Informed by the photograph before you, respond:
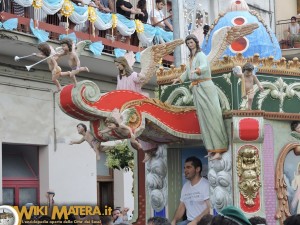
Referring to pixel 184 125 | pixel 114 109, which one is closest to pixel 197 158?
pixel 184 125

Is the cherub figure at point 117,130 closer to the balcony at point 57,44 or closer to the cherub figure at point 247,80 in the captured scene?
the cherub figure at point 247,80

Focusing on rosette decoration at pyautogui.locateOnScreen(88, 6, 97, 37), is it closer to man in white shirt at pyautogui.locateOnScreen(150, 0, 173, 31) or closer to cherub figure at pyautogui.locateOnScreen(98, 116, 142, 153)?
man in white shirt at pyautogui.locateOnScreen(150, 0, 173, 31)

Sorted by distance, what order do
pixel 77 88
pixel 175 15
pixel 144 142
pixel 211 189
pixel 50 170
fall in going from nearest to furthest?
1. pixel 77 88
2. pixel 211 189
3. pixel 144 142
4. pixel 175 15
5. pixel 50 170

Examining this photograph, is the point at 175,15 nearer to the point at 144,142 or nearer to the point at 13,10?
the point at 144,142

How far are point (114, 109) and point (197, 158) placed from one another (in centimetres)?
198

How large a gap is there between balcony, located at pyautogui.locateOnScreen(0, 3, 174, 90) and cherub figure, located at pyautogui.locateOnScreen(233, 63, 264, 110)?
6.93 m

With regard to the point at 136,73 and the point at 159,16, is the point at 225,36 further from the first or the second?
the point at 159,16

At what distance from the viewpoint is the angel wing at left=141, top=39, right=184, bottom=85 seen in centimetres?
1375

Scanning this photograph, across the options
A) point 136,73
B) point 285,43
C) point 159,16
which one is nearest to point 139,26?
point 159,16

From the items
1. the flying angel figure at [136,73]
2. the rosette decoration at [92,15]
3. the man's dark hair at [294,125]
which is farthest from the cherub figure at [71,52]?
the rosette decoration at [92,15]

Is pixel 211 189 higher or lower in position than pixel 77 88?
lower

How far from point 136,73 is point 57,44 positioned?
6430mm

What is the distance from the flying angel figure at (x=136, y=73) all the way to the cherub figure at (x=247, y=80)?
135 centimetres

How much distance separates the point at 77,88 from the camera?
40.2 feet
